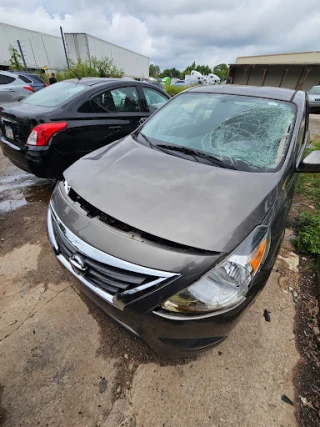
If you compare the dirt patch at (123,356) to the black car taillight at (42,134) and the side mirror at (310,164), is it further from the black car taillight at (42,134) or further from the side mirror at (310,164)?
the black car taillight at (42,134)

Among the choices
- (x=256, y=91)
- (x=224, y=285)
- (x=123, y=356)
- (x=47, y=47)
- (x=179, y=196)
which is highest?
(x=47, y=47)

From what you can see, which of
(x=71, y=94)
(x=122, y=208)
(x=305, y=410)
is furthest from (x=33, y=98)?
(x=305, y=410)

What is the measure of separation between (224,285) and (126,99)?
3.36m

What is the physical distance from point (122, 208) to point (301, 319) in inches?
68.2

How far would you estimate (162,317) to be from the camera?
105cm

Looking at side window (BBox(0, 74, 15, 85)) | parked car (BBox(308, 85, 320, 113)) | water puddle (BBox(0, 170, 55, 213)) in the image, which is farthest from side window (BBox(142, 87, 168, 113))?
parked car (BBox(308, 85, 320, 113))

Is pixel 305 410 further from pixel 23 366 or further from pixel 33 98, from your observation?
pixel 33 98

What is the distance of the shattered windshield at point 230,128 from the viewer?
171 cm

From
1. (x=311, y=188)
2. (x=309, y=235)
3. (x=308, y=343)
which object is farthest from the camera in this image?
(x=311, y=188)

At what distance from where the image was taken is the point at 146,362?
4.85 ft

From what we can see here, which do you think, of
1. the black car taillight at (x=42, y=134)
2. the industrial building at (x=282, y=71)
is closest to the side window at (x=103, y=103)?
the black car taillight at (x=42, y=134)

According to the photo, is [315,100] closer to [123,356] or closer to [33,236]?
[33,236]

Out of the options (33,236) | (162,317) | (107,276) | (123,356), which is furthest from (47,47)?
(162,317)

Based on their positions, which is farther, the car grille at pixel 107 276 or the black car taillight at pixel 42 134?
the black car taillight at pixel 42 134
